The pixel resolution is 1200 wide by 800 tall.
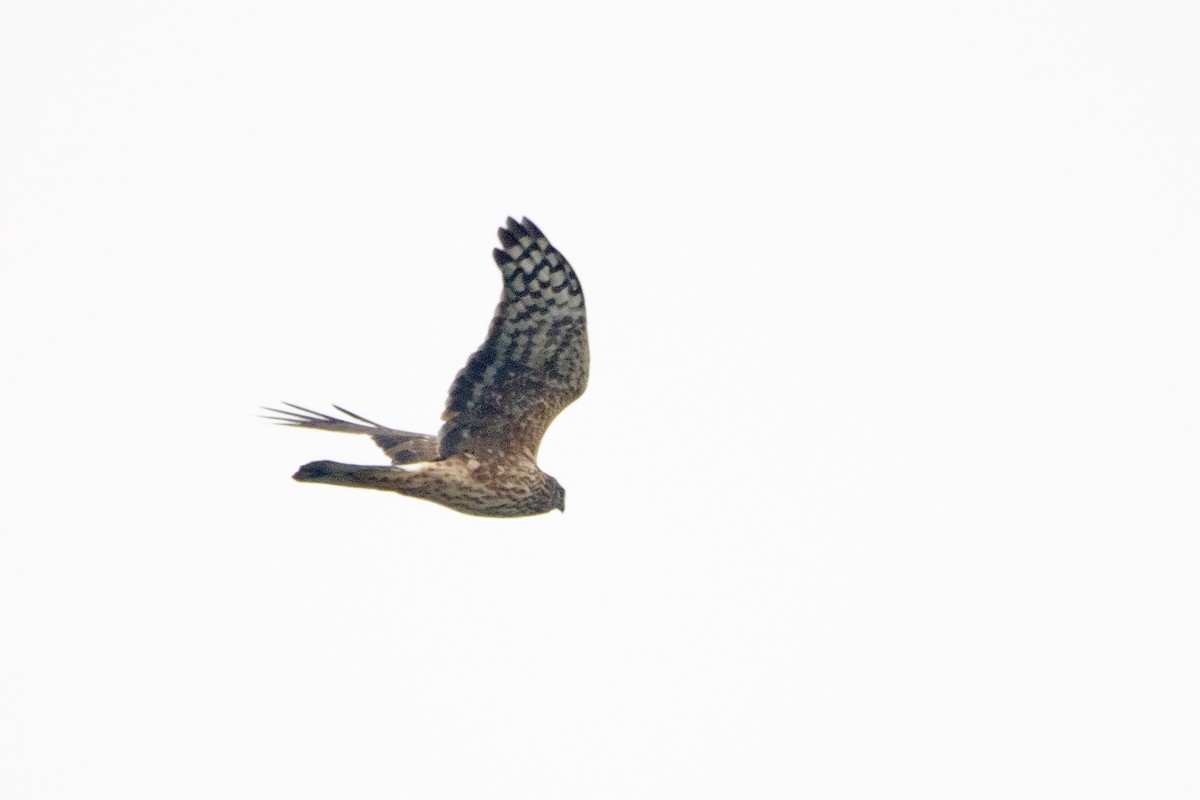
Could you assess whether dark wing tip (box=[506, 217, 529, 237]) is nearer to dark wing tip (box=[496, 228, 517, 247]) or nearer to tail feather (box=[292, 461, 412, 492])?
dark wing tip (box=[496, 228, 517, 247])

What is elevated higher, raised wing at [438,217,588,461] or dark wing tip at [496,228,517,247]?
dark wing tip at [496,228,517,247]

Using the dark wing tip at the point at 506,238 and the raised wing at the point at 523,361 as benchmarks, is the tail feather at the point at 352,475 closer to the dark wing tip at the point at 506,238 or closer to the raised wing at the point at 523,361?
the raised wing at the point at 523,361

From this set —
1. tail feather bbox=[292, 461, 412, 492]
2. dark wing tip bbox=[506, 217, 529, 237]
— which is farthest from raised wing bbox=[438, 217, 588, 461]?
tail feather bbox=[292, 461, 412, 492]

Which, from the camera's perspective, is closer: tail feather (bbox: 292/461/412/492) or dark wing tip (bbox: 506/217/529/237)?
tail feather (bbox: 292/461/412/492)

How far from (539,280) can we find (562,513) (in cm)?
138

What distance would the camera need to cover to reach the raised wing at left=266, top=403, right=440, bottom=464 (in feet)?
33.9

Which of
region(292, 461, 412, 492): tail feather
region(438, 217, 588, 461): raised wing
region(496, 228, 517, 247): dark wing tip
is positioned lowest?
region(292, 461, 412, 492): tail feather

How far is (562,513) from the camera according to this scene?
1029cm

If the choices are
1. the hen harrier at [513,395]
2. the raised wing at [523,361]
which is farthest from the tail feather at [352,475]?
the raised wing at [523,361]

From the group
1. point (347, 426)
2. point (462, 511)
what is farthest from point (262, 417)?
point (462, 511)

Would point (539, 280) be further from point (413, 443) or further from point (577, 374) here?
point (413, 443)

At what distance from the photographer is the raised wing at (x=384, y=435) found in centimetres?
1034

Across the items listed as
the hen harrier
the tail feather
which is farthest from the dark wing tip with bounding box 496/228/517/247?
the tail feather

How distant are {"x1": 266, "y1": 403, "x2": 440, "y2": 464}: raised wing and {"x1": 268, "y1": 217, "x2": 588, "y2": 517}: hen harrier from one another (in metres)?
0.11
